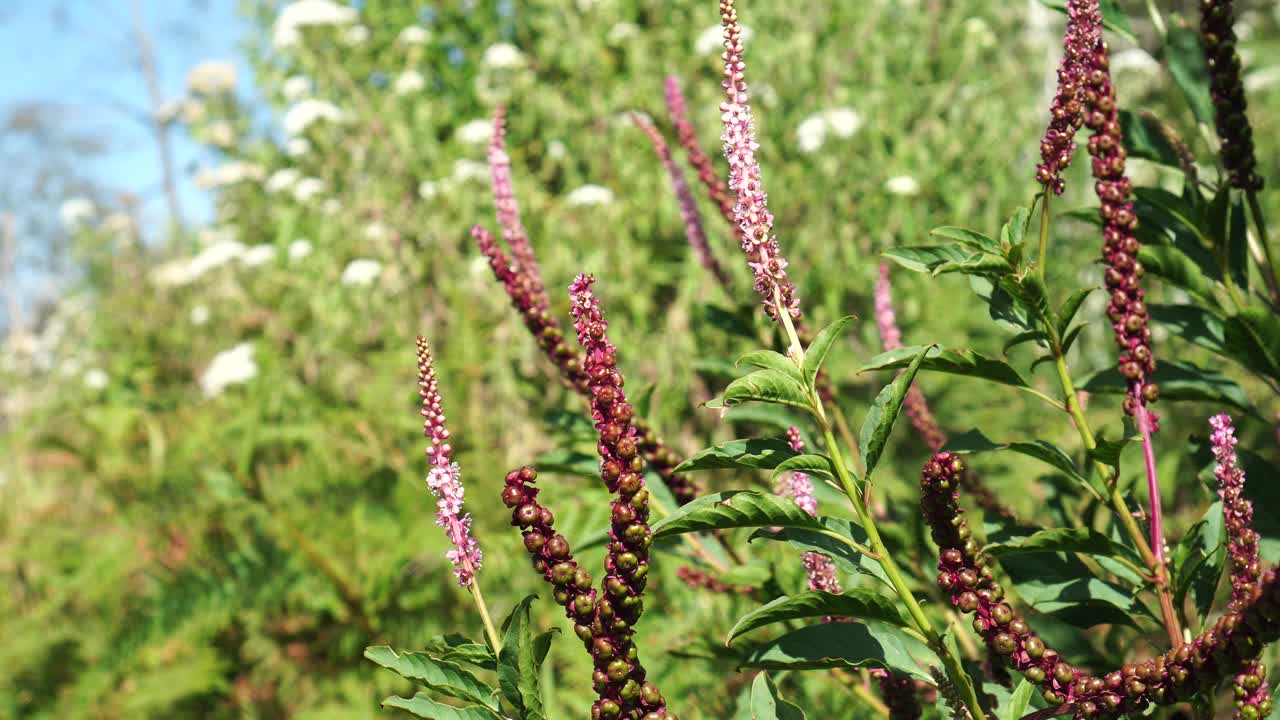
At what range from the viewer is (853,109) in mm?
4855

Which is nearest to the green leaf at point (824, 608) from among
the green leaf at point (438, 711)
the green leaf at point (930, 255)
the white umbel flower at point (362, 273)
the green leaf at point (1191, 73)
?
the green leaf at point (438, 711)

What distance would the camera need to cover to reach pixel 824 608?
29.6 inches

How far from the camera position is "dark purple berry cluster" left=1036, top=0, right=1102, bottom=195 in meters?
0.80

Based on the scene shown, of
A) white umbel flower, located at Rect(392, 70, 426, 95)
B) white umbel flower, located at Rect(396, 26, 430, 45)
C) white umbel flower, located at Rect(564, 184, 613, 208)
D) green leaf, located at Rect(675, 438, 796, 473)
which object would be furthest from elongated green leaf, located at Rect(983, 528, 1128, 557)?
white umbel flower, located at Rect(396, 26, 430, 45)

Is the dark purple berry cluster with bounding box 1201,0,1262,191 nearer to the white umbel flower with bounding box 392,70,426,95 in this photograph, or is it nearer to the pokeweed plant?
the pokeweed plant

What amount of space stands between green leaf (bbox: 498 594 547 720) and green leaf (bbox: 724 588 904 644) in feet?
0.52

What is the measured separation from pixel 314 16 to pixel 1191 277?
5.39m

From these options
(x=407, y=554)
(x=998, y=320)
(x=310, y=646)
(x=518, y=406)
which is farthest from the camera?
(x=518, y=406)

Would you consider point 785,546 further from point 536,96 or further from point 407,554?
point 536,96

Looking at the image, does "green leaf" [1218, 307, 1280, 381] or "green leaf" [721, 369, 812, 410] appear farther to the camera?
"green leaf" [1218, 307, 1280, 381]

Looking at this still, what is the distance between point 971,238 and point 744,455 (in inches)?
13.0

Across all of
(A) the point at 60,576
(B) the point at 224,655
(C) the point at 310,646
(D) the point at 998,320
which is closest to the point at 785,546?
(D) the point at 998,320

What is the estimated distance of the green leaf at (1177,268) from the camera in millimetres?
1010

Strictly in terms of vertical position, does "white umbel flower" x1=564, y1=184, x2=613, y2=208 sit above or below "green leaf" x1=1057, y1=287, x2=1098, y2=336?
above
